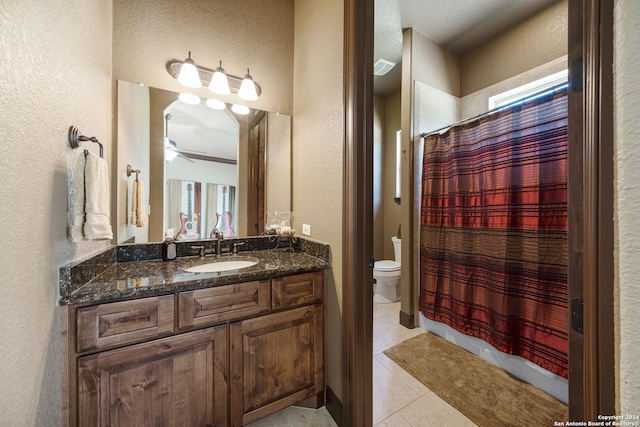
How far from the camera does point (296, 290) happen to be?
134 cm

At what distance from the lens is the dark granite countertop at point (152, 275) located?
916 millimetres

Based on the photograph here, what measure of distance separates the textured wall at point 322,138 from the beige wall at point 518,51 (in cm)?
196

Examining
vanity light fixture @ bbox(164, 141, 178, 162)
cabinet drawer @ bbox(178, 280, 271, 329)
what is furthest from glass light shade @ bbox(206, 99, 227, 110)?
cabinet drawer @ bbox(178, 280, 271, 329)

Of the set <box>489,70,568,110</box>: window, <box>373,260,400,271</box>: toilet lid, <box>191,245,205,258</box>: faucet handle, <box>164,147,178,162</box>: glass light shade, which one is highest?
<box>489,70,568,110</box>: window

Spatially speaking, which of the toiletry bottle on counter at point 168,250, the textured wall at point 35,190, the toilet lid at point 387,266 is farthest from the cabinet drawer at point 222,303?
the toilet lid at point 387,266

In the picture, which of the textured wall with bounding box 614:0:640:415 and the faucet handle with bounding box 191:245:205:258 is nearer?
the textured wall with bounding box 614:0:640:415

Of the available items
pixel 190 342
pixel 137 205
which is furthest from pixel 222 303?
pixel 137 205

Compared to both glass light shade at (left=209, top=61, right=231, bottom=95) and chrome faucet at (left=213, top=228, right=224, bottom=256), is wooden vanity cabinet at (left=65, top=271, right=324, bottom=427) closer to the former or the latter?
chrome faucet at (left=213, top=228, right=224, bottom=256)

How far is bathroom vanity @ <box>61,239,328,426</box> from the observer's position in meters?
0.92

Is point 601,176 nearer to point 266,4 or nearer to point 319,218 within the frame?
point 319,218

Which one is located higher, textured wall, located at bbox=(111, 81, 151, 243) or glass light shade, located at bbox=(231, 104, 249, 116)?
Result: glass light shade, located at bbox=(231, 104, 249, 116)

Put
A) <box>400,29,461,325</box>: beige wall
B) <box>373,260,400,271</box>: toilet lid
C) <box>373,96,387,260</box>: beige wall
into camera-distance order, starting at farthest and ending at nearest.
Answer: <box>373,96,387,260</box>: beige wall
<box>373,260,400,271</box>: toilet lid
<box>400,29,461,325</box>: beige wall

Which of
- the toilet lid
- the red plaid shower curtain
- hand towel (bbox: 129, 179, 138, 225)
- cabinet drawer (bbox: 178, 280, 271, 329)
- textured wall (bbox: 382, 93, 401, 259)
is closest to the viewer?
cabinet drawer (bbox: 178, 280, 271, 329)

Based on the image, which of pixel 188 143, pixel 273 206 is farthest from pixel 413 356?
pixel 188 143
